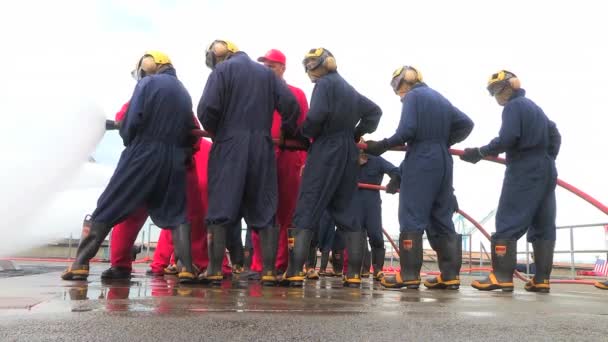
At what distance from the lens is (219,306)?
207 centimetres

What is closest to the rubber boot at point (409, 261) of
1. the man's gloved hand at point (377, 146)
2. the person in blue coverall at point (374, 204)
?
the man's gloved hand at point (377, 146)

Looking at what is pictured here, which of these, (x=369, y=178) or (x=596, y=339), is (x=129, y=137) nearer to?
(x=596, y=339)

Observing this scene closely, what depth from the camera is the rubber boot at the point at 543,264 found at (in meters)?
4.66

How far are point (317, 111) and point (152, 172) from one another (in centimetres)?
133

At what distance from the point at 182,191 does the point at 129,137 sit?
1.88 ft

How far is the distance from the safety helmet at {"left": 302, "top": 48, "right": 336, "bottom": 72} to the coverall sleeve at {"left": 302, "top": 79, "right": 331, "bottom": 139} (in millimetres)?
212

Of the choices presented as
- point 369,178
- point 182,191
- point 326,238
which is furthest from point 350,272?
point 326,238

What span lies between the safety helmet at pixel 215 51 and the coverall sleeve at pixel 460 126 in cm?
201

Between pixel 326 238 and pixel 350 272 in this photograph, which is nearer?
pixel 350 272

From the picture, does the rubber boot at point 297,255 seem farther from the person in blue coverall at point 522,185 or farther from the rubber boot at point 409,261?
the person in blue coverall at point 522,185

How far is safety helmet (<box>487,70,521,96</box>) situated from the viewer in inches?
187

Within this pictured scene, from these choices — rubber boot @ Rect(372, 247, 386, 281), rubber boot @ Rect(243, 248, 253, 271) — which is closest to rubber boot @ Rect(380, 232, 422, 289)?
rubber boot @ Rect(243, 248, 253, 271)

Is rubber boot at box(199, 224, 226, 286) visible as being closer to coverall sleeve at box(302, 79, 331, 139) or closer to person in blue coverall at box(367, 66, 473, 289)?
coverall sleeve at box(302, 79, 331, 139)

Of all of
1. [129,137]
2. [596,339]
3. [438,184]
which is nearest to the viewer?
[596,339]
